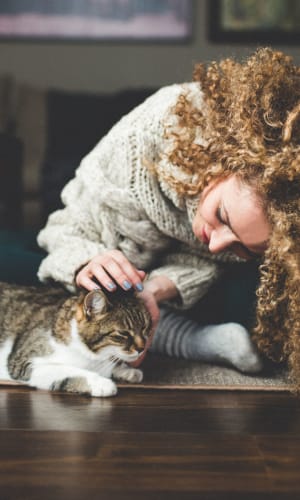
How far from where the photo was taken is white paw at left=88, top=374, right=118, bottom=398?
1361 millimetres

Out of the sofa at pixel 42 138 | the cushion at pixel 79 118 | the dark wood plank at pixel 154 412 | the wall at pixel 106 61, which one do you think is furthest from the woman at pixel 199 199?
the wall at pixel 106 61

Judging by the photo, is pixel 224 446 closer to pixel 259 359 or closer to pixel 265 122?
pixel 259 359

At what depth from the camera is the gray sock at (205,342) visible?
5.07ft

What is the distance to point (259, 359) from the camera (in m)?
1.54

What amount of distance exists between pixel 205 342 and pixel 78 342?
34 centimetres

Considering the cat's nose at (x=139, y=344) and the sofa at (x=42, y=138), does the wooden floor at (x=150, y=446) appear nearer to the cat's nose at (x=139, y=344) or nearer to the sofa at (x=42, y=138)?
the cat's nose at (x=139, y=344)

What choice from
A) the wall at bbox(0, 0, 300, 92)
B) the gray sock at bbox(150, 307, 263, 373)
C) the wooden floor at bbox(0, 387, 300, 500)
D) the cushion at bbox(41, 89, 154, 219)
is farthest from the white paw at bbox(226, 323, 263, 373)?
the wall at bbox(0, 0, 300, 92)

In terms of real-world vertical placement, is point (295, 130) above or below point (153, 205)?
above

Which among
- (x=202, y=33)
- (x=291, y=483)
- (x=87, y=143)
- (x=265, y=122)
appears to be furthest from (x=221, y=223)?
(x=202, y=33)

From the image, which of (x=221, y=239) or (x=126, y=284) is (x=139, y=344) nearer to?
(x=126, y=284)

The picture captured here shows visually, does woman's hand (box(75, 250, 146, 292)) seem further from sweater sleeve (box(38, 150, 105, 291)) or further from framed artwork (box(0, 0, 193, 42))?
framed artwork (box(0, 0, 193, 42))

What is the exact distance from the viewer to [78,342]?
1.44 metres

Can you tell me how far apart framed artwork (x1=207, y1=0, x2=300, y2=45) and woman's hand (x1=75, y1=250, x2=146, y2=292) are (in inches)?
107

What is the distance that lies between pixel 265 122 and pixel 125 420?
615mm
